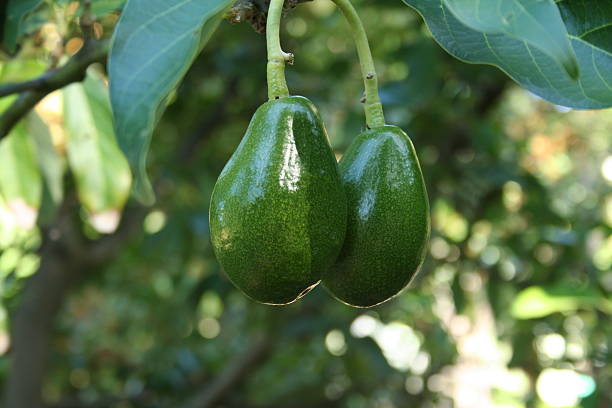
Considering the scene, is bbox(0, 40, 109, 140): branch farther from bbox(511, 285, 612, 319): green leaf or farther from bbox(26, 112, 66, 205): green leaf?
bbox(511, 285, 612, 319): green leaf

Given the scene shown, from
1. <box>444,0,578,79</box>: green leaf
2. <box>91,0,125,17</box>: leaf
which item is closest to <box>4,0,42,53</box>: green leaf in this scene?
<box>91,0,125,17</box>: leaf

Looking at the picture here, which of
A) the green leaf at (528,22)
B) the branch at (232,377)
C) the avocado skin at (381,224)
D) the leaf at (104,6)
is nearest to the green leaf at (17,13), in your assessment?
the leaf at (104,6)

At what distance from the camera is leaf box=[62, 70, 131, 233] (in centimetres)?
150

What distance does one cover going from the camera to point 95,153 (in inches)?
63.1

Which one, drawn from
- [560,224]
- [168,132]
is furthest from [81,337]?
[560,224]

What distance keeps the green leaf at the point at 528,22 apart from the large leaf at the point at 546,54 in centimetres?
11

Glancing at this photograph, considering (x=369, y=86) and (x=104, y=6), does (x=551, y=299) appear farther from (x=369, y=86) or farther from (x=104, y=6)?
(x=104, y=6)

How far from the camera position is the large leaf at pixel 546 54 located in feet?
2.39

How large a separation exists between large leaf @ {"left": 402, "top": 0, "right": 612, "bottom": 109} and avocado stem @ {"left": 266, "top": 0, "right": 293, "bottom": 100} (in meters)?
0.13

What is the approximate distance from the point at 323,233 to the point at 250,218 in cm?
7

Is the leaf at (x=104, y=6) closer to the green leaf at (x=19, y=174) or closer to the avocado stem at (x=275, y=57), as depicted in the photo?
the avocado stem at (x=275, y=57)

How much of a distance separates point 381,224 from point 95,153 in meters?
0.97

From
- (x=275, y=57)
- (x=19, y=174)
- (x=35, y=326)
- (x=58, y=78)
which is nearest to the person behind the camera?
(x=275, y=57)

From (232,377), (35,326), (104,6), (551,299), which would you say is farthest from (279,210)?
(35,326)
